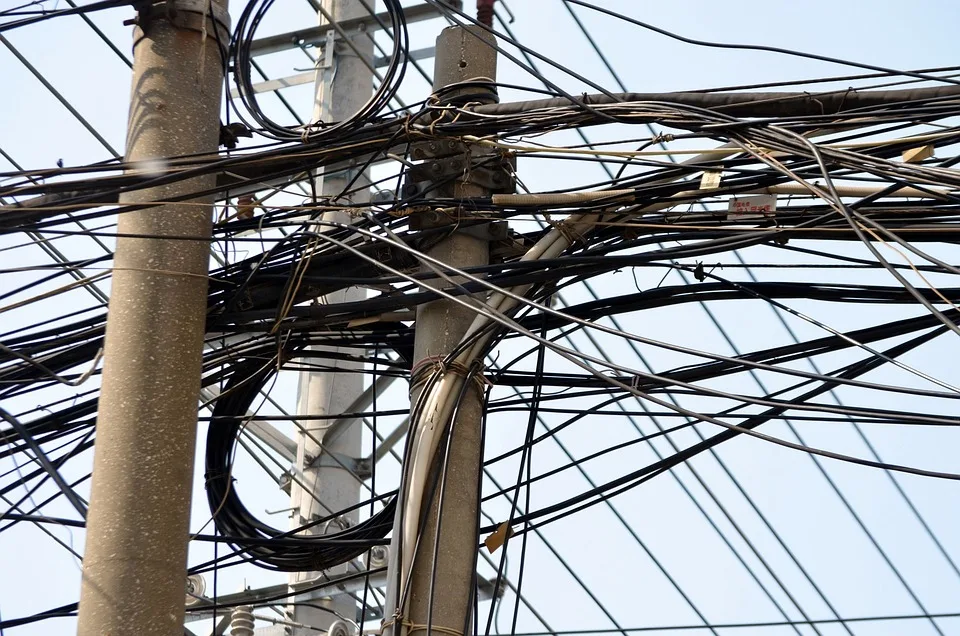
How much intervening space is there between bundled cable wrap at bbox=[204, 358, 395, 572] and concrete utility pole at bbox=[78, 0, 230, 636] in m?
1.18

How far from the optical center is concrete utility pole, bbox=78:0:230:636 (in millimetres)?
3846

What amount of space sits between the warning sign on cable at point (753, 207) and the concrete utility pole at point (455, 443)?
0.87m

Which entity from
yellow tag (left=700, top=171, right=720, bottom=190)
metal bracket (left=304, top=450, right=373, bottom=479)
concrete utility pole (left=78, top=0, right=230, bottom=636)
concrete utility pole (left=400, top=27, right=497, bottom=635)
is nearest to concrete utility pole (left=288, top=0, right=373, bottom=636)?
metal bracket (left=304, top=450, right=373, bottom=479)

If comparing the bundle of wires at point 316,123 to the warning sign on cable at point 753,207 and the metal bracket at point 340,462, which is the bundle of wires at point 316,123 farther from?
the metal bracket at point 340,462

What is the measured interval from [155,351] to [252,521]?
1958mm

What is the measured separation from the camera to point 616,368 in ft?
13.1

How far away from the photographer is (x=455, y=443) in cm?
445

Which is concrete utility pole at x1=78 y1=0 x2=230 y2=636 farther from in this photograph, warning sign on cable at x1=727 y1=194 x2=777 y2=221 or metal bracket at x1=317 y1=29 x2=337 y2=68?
metal bracket at x1=317 y1=29 x2=337 y2=68

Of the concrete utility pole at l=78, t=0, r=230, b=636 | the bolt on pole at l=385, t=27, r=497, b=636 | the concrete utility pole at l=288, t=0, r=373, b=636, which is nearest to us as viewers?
the concrete utility pole at l=78, t=0, r=230, b=636

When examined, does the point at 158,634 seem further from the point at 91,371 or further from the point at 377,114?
the point at 377,114

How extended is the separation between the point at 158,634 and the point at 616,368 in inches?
59.1

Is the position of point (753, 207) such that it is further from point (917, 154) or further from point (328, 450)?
point (328, 450)

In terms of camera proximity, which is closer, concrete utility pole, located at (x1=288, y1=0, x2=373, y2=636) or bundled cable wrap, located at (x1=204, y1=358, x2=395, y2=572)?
bundled cable wrap, located at (x1=204, y1=358, x2=395, y2=572)

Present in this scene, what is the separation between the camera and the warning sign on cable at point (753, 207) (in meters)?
4.50
